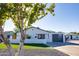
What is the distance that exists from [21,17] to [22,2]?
0.28 meters

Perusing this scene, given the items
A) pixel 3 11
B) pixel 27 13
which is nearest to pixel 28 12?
pixel 27 13

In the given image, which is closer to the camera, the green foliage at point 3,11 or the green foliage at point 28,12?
the green foliage at point 3,11

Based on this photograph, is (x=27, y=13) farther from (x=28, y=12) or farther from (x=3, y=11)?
(x=3, y=11)

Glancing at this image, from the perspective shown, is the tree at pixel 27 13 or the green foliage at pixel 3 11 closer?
the green foliage at pixel 3 11

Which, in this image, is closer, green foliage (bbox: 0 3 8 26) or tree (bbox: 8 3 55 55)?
green foliage (bbox: 0 3 8 26)

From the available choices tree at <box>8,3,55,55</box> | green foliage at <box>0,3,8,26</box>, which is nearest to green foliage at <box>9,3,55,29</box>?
tree at <box>8,3,55,55</box>

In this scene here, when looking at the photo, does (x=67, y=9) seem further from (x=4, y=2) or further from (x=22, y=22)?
(x=4, y=2)

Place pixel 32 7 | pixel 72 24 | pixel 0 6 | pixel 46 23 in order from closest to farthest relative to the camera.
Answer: pixel 0 6, pixel 32 7, pixel 46 23, pixel 72 24

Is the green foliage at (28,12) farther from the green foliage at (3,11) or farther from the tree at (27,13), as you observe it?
the green foliage at (3,11)

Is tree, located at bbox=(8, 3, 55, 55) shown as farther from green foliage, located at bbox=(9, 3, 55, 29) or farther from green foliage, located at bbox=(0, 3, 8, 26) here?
green foliage, located at bbox=(0, 3, 8, 26)

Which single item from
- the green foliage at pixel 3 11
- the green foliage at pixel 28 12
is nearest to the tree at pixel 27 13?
the green foliage at pixel 28 12

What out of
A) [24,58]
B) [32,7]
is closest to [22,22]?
[32,7]

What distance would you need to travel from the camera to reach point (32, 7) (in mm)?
3512

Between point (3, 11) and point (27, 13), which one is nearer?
point (3, 11)
